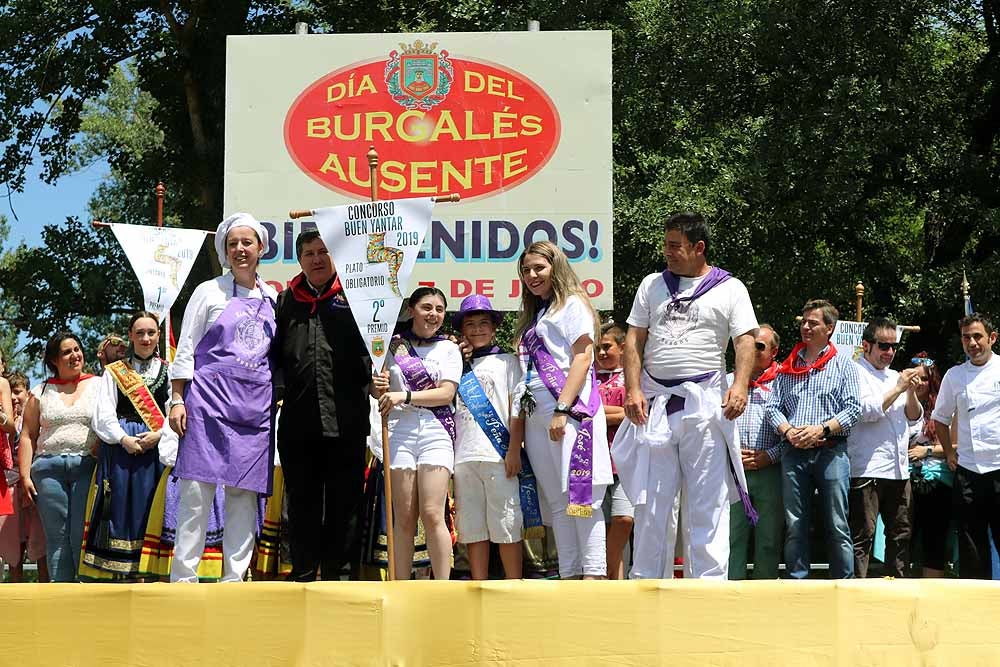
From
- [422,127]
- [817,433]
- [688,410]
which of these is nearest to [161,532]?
[422,127]

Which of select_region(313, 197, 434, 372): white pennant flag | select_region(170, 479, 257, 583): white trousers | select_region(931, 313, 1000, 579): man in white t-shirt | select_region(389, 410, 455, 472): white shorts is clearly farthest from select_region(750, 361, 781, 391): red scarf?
select_region(170, 479, 257, 583): white trousers

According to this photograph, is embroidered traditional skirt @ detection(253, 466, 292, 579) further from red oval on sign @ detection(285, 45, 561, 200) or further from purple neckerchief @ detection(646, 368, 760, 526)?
purple neckerchief @ detection(646, 368, 760, 526)

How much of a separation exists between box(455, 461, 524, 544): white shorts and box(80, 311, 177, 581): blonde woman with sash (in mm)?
1858

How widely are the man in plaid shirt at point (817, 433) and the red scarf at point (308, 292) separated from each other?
8.99 feet

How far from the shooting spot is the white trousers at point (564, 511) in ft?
21.3

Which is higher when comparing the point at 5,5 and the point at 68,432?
the point at 5,5

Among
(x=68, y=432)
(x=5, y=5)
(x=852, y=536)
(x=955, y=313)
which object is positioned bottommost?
(x=852, y=536)

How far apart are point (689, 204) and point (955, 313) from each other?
3.42 m

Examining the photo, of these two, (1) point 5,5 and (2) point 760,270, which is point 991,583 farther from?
(1) point 5,5

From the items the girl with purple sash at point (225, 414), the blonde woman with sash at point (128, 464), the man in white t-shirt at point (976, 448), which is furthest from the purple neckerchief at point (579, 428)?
the man in white t-shirt at point (976, 448)

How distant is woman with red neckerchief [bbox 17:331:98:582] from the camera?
322 inches

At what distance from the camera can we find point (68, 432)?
8195mm

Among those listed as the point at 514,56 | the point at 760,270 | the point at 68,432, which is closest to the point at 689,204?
the point at 760,270

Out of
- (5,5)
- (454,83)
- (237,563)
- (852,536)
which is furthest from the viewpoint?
(5,5)
